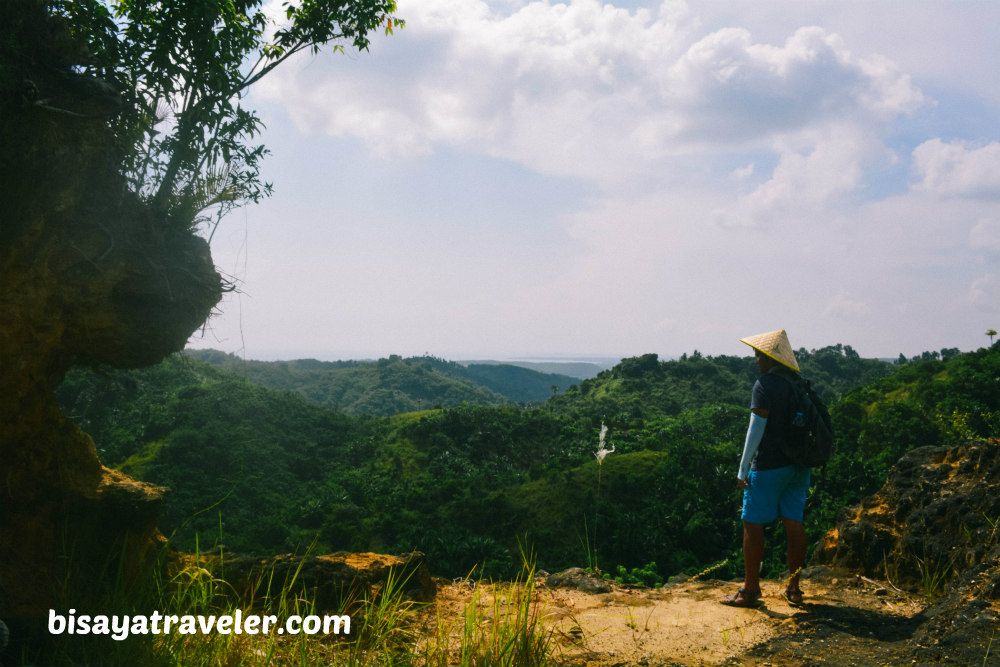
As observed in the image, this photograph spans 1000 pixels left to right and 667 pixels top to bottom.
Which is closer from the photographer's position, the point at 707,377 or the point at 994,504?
the point at 994,504

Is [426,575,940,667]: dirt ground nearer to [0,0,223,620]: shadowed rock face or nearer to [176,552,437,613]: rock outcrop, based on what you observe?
[176,552,437,613]: rock outcrop

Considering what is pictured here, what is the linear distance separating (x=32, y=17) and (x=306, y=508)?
67.7ft

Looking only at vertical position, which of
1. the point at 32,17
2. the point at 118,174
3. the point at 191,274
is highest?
the point at 32,17

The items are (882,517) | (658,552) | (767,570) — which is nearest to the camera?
(882,517)

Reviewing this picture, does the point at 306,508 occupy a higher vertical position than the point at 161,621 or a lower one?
lower

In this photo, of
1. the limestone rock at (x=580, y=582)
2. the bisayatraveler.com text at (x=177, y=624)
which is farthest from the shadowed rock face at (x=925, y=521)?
the bisayatraveler.com text at (x=177, y=624)

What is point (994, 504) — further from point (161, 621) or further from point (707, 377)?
point (707, 377)

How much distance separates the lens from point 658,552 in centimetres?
1711

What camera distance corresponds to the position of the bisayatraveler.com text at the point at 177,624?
295 cm

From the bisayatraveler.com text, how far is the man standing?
2746mm

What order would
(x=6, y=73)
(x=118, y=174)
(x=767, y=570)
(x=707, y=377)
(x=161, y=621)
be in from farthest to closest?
1. (x=707, y=377)
2. (x=767, y=570)
3. (x=118, y=174)
4. (x=6, y=73)
5. (x=161, y=621)

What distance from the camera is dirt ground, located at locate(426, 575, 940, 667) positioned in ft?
10.6

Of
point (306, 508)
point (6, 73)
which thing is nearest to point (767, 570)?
point (6, 73)

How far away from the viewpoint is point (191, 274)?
18.2 feet
